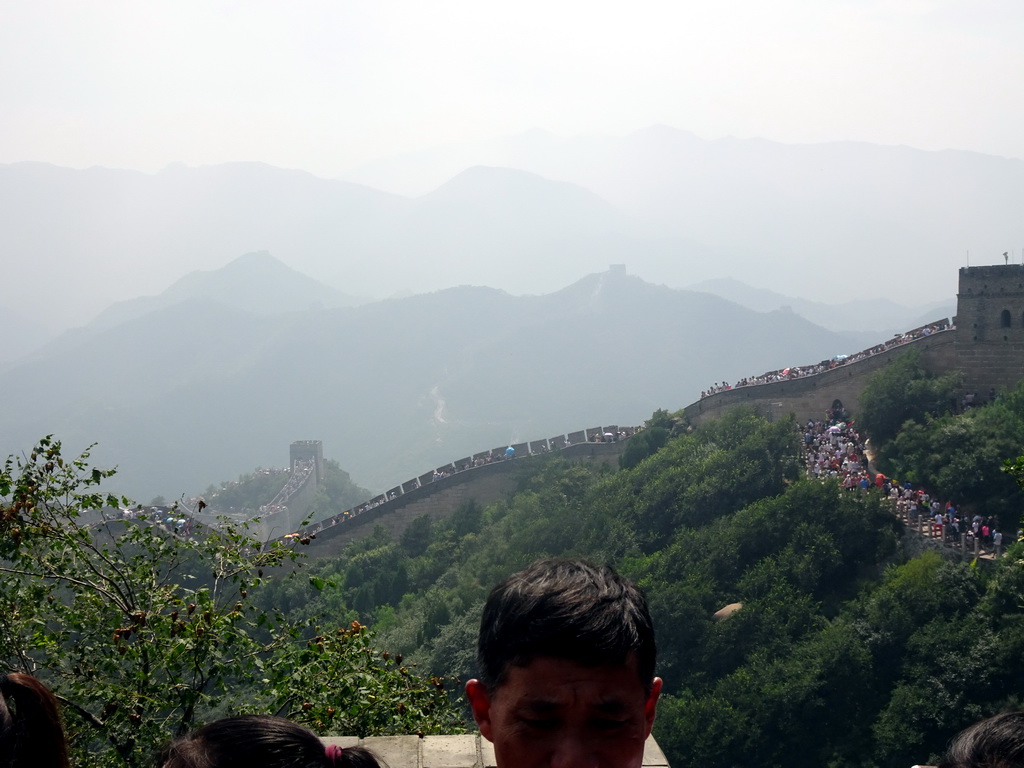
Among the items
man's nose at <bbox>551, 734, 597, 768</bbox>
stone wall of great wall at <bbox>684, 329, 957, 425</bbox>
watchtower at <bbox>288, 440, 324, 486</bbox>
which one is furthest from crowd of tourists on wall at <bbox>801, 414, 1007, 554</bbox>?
watchtower at <bbox>288, 440, 324, 486</bbox>

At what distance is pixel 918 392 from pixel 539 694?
2218 centimetres

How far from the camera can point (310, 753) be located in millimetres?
2053

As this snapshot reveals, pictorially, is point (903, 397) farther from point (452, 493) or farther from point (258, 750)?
point (258, 750)

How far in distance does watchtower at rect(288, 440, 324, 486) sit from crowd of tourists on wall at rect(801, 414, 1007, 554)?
44.2m

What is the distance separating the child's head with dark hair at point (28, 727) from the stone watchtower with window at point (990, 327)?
74.2ft

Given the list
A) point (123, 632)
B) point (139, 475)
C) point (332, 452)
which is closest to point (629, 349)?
point (332, 452)

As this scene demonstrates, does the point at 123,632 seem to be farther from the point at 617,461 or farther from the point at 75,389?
the point at 75,389

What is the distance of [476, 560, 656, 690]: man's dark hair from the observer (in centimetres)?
200

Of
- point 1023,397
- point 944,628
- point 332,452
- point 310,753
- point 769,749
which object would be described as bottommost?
point 332,452

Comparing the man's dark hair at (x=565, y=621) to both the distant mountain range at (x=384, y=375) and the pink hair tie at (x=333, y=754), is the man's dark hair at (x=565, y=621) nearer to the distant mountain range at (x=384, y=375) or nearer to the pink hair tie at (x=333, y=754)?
the pink hair tie at (x=333, y=754)

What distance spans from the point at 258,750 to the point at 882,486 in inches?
810

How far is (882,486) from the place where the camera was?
21016mm

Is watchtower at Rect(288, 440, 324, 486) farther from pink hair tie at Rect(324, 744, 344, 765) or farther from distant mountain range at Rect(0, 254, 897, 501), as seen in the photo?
pink hair tie at Rect(324, 744, 344, 765)

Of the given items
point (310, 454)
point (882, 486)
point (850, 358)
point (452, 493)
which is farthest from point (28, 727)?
point (310, 454)
